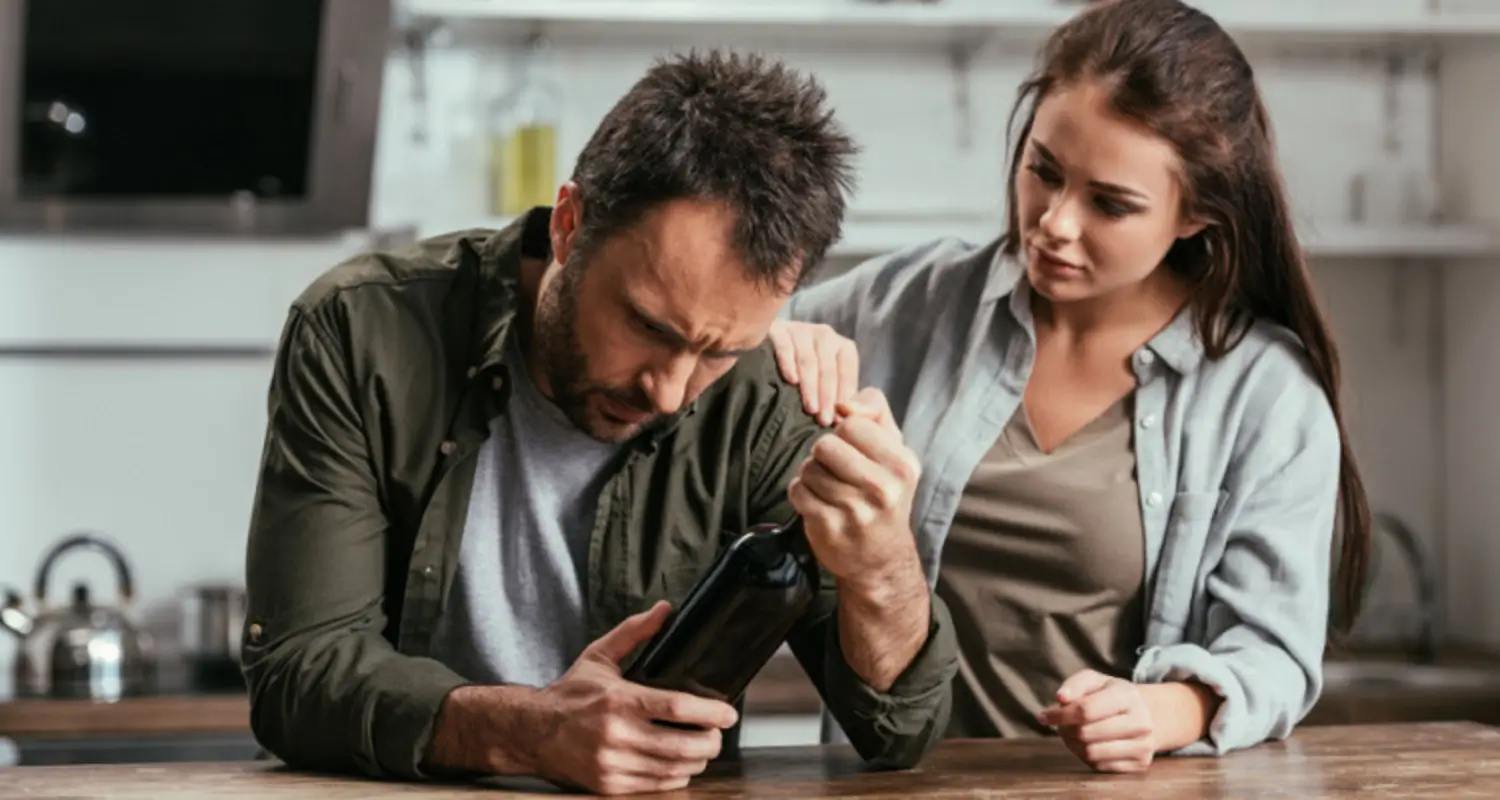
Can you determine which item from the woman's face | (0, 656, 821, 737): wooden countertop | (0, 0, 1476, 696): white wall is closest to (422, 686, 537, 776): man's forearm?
the woman's face

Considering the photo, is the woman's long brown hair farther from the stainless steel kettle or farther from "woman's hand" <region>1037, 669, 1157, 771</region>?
the stainless steel kettle

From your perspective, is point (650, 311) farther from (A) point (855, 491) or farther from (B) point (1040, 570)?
(B) point (1040, 570)

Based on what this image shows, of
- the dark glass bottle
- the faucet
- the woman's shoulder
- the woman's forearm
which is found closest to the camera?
the dark glass bottle

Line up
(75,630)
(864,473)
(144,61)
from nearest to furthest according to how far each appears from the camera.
Answer: (864,473)
(75,630)
(144,61)

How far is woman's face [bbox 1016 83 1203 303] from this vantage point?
5.72ft

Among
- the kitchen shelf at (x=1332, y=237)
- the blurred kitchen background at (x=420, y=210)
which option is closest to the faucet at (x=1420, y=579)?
the blurred kitchen background at (x=420, y=210)

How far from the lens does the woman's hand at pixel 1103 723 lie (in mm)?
1519

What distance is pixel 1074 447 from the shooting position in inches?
73.6

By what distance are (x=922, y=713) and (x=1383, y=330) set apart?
2480 millimetres

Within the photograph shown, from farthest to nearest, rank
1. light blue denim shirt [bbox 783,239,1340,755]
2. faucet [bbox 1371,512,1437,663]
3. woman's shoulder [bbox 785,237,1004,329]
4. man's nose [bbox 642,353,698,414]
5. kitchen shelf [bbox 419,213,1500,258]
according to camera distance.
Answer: faucet [bbox 1371,512,1437,663] → kitchen shelf [bbox 419,213,1500,258] → woman's shoulder [bbox 785,237,1004,329] → light blue denim shirt [bbox 783,239,1340,755] → man's nose [bbox 642,353,698,414]

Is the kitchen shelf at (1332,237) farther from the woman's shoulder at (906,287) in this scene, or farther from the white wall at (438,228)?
the woman's shoulder at (906,287)

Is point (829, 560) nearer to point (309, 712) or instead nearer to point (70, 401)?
point (309, 712)

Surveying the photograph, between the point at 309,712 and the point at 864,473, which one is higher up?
the point at 864,473

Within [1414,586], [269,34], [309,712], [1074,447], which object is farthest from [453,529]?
[1414,586]
